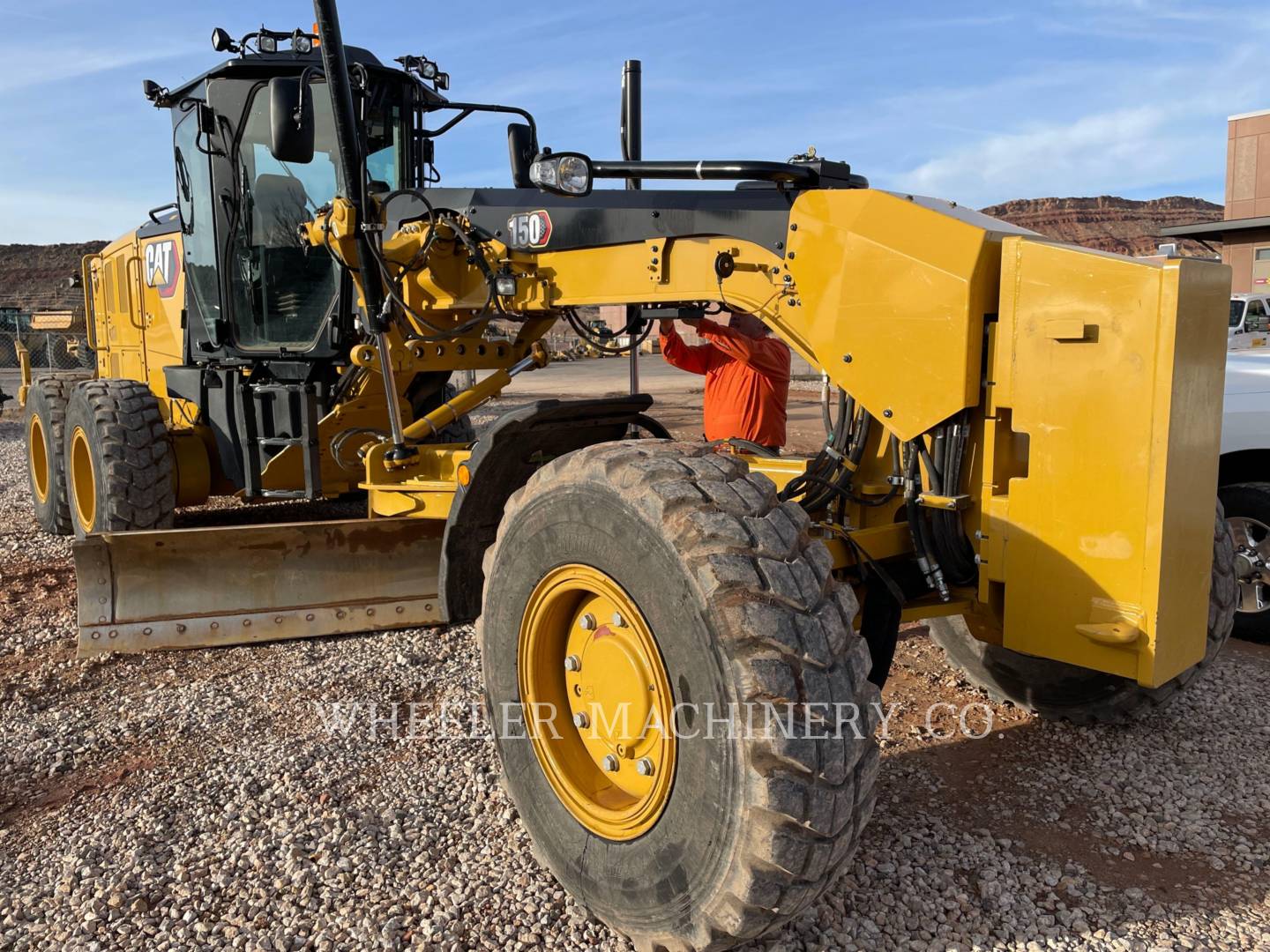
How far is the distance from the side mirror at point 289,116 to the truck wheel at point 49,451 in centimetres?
383

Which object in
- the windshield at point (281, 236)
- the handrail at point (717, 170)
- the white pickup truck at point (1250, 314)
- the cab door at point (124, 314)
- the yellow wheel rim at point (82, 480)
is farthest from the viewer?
the white pickup truck at point (1250, 314)

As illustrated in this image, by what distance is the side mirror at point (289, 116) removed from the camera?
162 inches

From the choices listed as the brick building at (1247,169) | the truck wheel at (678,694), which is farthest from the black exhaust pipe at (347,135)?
the brick building at (1247,169)

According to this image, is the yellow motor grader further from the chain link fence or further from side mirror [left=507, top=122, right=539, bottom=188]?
the chain link fence

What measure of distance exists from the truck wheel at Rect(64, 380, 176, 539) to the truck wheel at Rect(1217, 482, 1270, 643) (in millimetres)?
6010

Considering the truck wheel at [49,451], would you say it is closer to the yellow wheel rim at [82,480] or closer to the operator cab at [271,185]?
the yellow wheel rim at [82,480]

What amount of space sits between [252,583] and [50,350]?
24.7 m

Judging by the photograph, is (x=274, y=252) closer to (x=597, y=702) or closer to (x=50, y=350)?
(x=597, y=702)

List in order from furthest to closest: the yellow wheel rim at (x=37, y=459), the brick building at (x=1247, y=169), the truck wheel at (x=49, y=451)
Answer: the brick building at (x=1247, y=169) → the yellow wheel rim at (x=37, y=459) → the truck wheel at (x=49, y=451)

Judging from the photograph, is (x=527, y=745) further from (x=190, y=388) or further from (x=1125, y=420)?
(x=190, y=388)

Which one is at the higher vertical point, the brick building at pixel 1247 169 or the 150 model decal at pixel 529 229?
the brick building at pixel 1247 169

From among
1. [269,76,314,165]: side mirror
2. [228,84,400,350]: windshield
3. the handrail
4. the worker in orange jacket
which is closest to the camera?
the handrail

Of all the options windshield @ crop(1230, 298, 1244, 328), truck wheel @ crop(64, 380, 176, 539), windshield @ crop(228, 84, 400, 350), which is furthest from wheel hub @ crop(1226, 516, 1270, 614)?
windshield @ crop(1230, 298, 1244, 328)

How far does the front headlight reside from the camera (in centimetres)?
362
